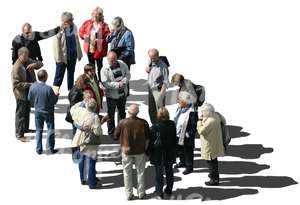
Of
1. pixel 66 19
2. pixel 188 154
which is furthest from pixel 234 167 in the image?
pixel 66 19

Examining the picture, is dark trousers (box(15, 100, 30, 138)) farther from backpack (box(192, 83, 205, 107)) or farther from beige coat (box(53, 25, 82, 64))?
backpack (box(192, 83, 205, 107))

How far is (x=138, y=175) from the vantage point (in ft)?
59.2

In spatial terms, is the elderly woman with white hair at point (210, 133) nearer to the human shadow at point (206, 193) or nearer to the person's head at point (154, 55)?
the human shadow at point (206, 193)

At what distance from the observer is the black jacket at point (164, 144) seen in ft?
58.4

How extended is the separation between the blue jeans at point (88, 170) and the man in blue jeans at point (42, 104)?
1.89 m

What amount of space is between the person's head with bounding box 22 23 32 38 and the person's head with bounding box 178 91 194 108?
4723mm

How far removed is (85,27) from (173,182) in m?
6.41

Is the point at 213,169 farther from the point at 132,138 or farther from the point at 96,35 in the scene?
the point at 96,35

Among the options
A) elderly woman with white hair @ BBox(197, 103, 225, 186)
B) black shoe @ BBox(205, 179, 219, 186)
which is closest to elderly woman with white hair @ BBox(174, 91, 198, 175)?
elderly woman with white hair @ BBox(197, 103, 225, 186)

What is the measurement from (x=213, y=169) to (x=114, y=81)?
3498 millimetres

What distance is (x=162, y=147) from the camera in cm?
1788

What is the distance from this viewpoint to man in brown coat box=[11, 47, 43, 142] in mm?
20547

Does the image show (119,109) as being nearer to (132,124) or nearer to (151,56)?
(151,56)

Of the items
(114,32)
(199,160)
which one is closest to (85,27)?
(114,32)
